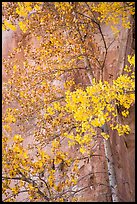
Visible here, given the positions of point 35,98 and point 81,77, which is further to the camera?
point 81,77

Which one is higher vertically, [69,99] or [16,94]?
[16,94]

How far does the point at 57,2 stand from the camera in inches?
329

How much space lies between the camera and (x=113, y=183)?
7.14 meters

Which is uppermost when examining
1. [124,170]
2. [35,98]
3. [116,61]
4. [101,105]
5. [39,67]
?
[116,61]

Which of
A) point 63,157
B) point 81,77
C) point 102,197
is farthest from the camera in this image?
point 81,77

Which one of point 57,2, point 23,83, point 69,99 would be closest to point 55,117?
point 23,83

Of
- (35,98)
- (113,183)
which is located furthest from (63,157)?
(35,98)

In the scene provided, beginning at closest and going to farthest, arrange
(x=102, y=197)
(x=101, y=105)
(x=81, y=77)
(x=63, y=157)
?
(x=101, y=105) → (x=63, y=157) → (x=102, y=197) → (x=81, y=77)

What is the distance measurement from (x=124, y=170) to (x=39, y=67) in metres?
3.53

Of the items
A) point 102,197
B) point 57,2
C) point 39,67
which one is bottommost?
point 102,197

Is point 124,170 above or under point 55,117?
under

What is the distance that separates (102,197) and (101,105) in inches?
113

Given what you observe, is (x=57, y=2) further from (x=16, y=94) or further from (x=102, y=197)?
(x=102, y=197)

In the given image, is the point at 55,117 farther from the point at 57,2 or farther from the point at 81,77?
the point at 57,2
